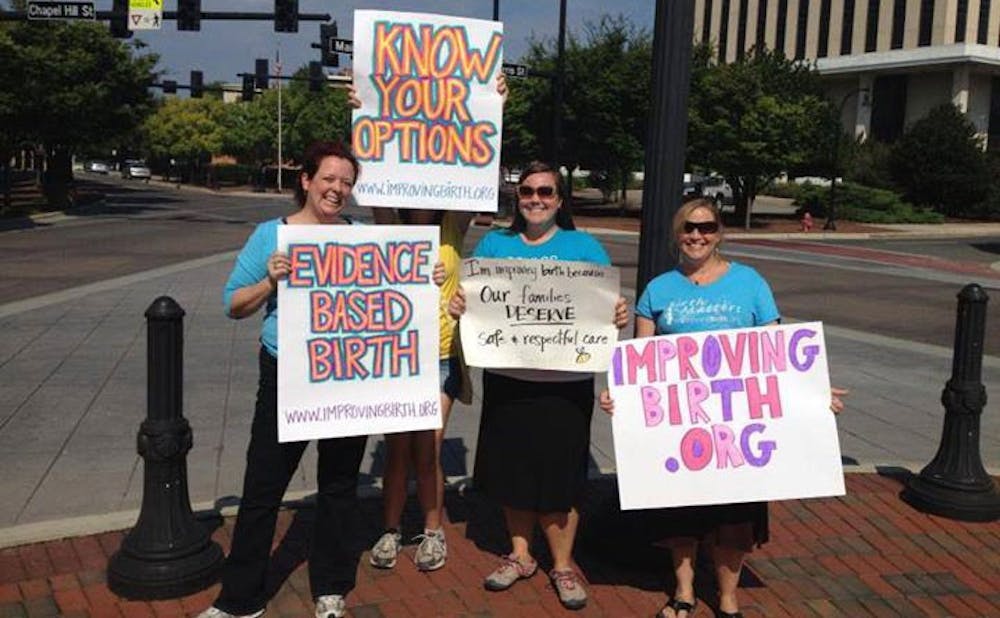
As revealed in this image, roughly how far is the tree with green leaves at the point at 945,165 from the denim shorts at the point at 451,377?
169 ft

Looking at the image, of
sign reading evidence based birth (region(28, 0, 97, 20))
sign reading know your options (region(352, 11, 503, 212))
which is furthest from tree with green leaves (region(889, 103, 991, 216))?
sign reading know your options (region(352, 11, 503, 212))

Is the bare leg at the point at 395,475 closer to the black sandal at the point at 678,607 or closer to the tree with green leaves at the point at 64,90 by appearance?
the black sandal at the point at 678,607

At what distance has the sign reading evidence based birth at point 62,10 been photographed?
821 inches

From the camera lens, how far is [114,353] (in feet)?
29.0

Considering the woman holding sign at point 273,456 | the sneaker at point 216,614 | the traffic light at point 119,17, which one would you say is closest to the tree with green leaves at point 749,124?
the traffic light at point 119,17

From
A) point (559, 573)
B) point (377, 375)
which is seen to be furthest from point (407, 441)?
point (559, 573)

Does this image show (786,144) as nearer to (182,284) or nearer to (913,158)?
(913,158)

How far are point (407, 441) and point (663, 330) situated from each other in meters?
1.28

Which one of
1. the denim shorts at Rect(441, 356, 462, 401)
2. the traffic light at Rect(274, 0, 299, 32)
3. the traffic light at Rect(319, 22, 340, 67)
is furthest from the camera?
the traffic light at Rect(319, 22, 340, 67)

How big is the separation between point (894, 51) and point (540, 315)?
71199mm

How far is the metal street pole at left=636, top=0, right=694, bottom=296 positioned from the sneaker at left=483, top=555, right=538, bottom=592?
4.76 ft

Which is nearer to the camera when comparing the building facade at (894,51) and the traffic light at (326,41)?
the traffic light at (326,41)

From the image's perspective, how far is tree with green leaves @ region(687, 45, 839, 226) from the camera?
38.2m

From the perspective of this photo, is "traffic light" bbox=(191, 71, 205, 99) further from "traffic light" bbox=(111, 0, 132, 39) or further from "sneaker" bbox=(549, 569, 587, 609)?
"sneaker" bbox=(549, 569, 587, 609)
